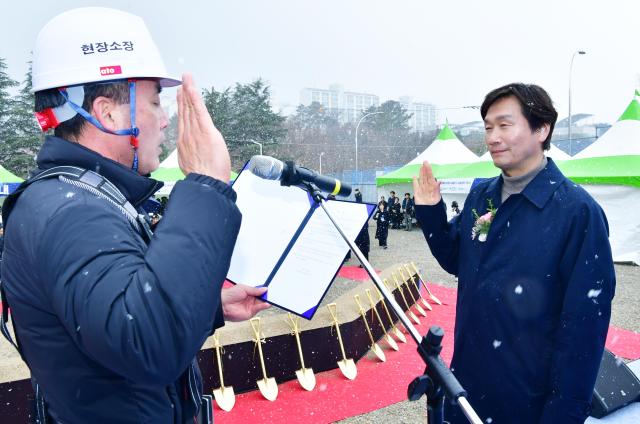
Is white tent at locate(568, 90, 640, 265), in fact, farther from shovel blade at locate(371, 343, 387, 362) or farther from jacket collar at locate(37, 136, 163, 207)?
jacket collar at locate(37, 136, 163, 207)

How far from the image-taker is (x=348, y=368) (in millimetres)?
4809

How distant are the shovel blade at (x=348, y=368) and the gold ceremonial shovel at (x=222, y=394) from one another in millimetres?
1196

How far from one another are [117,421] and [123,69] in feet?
2.93

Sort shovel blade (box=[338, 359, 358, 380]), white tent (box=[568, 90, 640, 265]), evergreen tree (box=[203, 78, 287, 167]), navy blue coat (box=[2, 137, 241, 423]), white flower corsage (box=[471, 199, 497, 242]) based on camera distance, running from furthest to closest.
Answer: evergreen tree (box=[203, 78, 287, 167]) < white tent (box=[568, 90, 640, 265]) < shovel blade (box=[338, 359, 358, 380]) < white flower corsage (box=[471, 199, 497, 242]) < navy blue coat (box=[2, 137, 241, 423])

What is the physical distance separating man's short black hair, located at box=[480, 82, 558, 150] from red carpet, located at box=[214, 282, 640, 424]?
3.01m

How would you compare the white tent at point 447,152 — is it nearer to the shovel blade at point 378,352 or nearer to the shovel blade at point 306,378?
the shovel blade at point 378,352

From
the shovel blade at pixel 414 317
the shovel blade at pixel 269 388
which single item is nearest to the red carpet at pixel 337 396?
the shovel blade at pixel 269 388

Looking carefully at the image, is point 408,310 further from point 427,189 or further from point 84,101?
point 84,101

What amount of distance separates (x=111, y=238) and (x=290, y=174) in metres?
0.87

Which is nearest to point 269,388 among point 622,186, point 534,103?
point 534,103

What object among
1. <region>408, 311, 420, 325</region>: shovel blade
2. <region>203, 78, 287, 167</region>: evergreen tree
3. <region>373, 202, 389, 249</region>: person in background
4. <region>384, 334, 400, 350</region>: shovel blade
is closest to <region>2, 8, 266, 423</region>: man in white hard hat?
<region>384, 334, 400, 350</region>: shovel blade

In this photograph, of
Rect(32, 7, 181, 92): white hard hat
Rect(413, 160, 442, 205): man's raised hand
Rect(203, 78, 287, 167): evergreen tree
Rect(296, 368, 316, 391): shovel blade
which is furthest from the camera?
Rect(203, 78, 287, 167): evergreen tree

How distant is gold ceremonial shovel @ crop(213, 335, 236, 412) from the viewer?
4035 millimetres

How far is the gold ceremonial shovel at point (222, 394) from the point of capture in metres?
4.04
